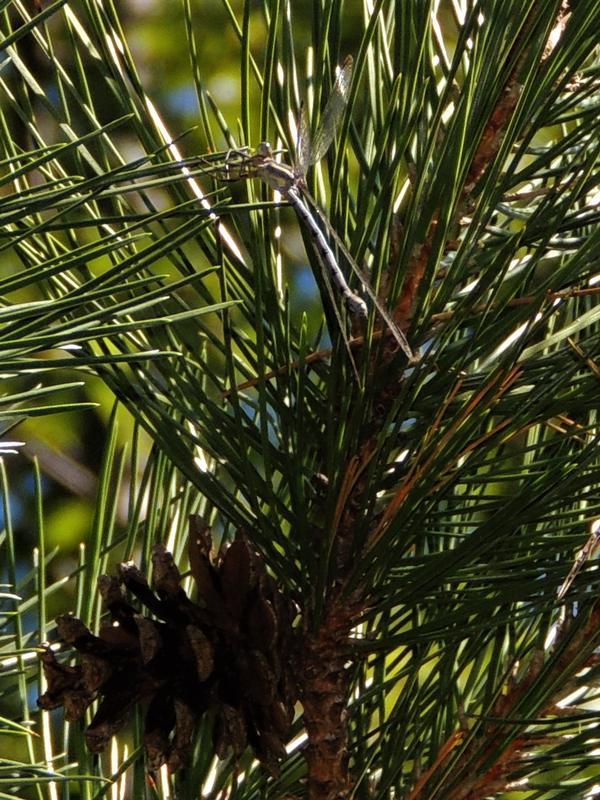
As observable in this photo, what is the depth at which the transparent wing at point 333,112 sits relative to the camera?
1.47 ft

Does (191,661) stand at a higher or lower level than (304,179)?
lower

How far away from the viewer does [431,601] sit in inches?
18.6

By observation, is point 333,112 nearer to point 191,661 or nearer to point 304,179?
point 304,179

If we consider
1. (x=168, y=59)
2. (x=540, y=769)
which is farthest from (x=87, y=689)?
(x=168, y=59)

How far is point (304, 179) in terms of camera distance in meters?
0.47

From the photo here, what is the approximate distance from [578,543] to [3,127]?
270 mm

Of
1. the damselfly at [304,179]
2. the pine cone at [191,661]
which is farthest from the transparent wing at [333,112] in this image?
the pine cone at [191,661]

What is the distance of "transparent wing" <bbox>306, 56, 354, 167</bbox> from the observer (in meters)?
0.45

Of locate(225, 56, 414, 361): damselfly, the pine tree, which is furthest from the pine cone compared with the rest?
locate(225, 56, 414, 361): damselfly

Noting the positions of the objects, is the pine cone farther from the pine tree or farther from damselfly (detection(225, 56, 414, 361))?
damselfly (detection(225, 56, 414, 361))

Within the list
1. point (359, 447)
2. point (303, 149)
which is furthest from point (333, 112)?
point (359, 447)

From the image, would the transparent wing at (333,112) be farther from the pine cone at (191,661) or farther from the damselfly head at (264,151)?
the pine cone at (191,661)

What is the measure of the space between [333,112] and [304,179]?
0.03 m

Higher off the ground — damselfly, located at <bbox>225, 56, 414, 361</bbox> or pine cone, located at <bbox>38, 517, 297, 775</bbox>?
damselfly, located at <bbox>225, 56, 414, 361</bbox>
